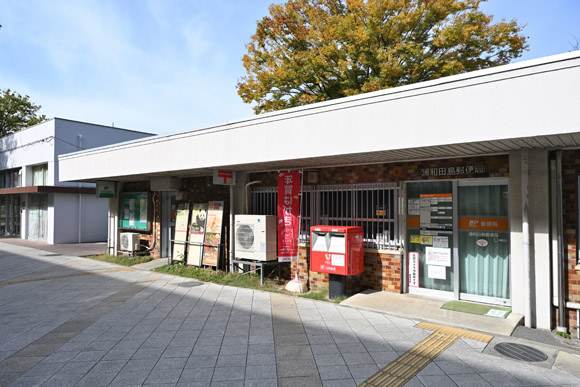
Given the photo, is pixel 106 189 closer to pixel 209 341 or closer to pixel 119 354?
pixel 119 354

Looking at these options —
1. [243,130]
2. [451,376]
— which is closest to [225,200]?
[243,130]

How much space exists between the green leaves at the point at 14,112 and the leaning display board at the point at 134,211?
21.6 m

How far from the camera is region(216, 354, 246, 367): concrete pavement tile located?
4328 millimetres

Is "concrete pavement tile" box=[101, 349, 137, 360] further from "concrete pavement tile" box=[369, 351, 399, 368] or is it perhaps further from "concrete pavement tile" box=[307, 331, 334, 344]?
"concrete pavement tile" box=[369, 351, 399, 368]

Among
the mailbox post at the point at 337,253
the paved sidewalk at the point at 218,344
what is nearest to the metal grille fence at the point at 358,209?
the mailbox post at the point at 337,253

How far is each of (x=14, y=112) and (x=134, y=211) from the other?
897 inches

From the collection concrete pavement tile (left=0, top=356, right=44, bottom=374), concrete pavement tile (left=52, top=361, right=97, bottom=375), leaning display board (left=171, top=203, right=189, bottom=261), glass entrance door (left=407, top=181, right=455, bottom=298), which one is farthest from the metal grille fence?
concrete pavement tile (left=0, top=356, right=44, bottom=374)

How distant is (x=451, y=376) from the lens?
3.94 m

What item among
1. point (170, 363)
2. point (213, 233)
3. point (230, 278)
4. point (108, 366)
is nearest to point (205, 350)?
point (170, 363)

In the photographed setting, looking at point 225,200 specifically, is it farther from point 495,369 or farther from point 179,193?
point 495,369

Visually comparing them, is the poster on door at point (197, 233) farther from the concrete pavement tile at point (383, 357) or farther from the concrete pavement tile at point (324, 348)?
the concrete pavement tile at point (383, 357)

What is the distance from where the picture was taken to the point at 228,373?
4.10 meters

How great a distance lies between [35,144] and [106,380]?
68.3ft

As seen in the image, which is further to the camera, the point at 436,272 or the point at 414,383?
the point at 436,272
